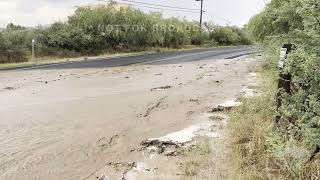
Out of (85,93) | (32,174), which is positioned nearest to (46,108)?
(85,93)

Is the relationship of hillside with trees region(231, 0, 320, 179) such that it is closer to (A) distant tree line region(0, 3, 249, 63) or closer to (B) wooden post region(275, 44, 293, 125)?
(B) wooden post region(275, 44, 293, 125)

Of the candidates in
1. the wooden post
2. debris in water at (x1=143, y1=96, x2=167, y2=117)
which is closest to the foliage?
the wooden post

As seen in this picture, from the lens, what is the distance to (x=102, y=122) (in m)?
10.7

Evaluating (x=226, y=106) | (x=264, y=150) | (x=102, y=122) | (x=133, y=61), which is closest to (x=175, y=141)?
(x=264, y=150)

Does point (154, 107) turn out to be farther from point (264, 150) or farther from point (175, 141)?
point (264, 150)

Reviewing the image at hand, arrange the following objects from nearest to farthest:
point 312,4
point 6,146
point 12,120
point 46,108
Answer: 1. point 312,4
2. point 6,146
3. point 12,120
4. point 46,108

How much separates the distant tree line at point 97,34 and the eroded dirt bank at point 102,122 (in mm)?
14835

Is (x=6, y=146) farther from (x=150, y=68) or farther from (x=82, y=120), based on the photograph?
(x=150, y=68)

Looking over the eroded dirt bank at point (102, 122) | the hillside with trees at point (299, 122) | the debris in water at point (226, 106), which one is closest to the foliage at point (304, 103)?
the hillside with trees at point (299, 122)

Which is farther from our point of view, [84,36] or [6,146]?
[84,36]

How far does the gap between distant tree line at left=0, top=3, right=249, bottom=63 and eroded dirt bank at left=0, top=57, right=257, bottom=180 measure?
48.7 feet

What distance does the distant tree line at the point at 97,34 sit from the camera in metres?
34.0

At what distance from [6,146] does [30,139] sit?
24.0 inches

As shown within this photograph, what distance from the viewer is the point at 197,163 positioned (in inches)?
287
